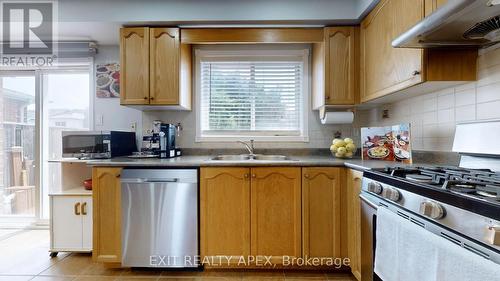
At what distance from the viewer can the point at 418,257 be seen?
974mm

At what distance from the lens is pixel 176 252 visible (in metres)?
2.05

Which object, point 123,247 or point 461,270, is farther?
point 123,247

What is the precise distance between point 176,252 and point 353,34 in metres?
2.28

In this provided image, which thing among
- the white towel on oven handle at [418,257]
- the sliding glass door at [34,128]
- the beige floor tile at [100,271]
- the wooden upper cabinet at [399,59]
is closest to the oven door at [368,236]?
the white towel on oven handle at [418,257]

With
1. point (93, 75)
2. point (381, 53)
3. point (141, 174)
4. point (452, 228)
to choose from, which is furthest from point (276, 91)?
point (452, 228)

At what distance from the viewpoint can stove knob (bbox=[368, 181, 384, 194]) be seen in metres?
1.34

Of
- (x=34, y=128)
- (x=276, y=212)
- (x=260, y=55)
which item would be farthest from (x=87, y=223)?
(x=260, y=55)

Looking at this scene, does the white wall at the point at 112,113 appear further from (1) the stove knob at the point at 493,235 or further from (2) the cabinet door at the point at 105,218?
(1) the stove knob at the point at 493,235

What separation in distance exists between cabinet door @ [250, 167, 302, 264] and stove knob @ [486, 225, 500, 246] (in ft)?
4.40

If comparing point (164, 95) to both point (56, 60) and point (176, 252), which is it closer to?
point (176, 252)

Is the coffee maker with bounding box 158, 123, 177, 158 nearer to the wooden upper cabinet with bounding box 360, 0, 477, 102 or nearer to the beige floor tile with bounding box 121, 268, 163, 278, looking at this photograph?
the beige floor tile with bounding box 121, 268, 163, 278

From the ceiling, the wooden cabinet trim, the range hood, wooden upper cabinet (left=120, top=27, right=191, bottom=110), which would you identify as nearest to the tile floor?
wooden upper cabinet (left=120, top=27, right=191, bottom=110)

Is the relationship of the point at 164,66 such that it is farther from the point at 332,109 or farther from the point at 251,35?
the point at 332,109

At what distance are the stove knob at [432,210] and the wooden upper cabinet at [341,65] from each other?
4.85ft
